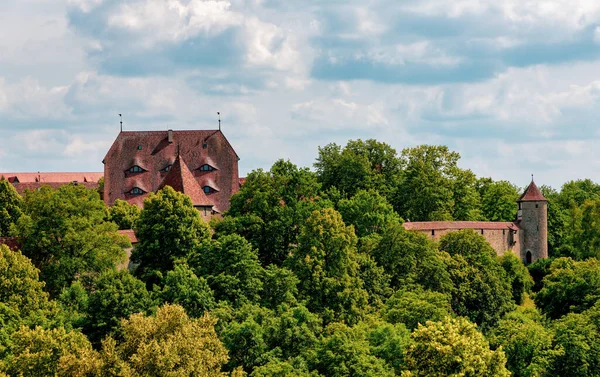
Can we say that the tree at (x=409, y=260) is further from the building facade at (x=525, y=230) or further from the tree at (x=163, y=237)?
the tree at (x=163, y=237)

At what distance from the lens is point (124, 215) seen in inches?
3118

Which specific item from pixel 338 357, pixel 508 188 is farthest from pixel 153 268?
pixel 508 188

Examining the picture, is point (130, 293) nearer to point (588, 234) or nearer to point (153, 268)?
point (153, 268)

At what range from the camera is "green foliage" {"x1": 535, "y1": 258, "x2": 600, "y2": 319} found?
Result: 239ft

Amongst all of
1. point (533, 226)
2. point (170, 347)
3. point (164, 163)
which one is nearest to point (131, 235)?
point (164, 163)

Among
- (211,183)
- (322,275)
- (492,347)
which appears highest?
(211,183)

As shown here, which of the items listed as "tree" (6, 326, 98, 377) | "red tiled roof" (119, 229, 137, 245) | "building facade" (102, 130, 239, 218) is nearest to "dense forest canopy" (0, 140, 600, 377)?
"tree" (6, 326, 98, 377)

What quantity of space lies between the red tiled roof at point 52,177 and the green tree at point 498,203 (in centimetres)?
7594

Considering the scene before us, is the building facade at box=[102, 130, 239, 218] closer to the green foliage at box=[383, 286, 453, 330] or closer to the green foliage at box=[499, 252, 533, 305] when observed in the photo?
the green foliage at box=[499, 252, 533, 305]

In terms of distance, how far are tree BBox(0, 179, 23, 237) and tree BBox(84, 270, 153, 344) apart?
49.0ft

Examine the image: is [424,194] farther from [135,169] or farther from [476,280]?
[135,169]

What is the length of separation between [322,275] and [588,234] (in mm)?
32985

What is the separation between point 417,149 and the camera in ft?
312

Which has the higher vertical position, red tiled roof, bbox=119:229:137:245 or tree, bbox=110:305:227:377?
red tiled roof, bbox=119:229:137:245
